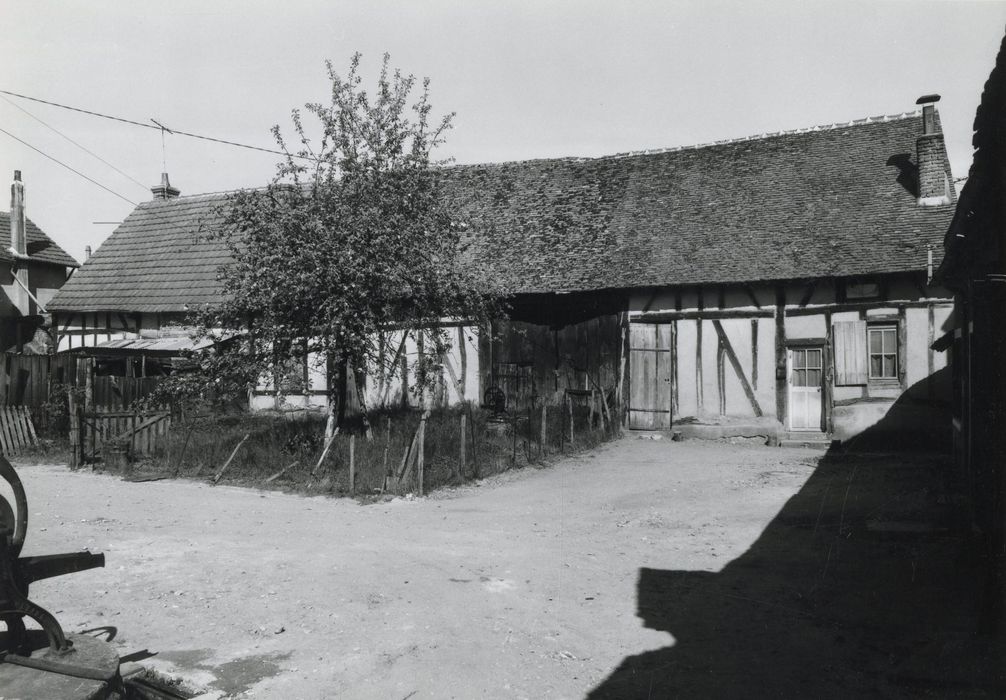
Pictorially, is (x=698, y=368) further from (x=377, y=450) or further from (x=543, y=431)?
(x=377, y=450)

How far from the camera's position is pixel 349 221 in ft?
39.4

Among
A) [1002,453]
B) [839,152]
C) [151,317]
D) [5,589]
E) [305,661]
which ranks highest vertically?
[839,152]

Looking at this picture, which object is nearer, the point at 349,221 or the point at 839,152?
the point at 349,221

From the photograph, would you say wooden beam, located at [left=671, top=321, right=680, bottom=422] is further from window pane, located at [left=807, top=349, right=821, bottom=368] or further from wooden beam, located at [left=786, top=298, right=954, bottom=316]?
window pane, located at [left=807, top=349, right=821, bottom=368]

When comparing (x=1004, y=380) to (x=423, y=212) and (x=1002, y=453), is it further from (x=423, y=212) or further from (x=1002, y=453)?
(x=423, y=212)

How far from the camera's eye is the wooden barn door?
17109 mm

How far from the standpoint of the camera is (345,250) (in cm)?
1177

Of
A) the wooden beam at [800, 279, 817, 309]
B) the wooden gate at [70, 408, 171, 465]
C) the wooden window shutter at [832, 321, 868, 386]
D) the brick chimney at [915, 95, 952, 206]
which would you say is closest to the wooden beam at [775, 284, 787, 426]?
the wooden beam at [800, 279, 817, 309]

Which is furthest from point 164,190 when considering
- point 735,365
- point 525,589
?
point 525,589

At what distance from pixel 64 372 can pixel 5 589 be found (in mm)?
14944

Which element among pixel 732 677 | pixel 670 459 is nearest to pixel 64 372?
pixel 670 459

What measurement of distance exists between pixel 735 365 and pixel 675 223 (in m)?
4.12

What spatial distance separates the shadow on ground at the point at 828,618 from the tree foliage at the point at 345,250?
6755 millimetres

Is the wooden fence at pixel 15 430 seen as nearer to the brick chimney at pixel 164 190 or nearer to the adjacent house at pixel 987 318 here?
the brick chimney at pixel 164 190
